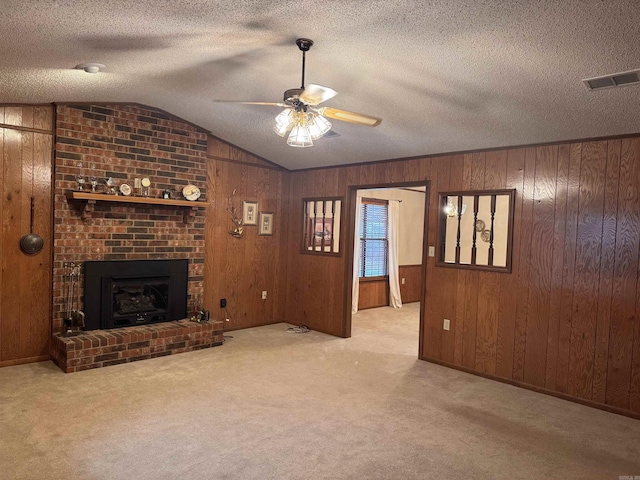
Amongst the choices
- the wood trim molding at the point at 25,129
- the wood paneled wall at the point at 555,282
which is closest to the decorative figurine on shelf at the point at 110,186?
the wood trim molding at the point at 25,129

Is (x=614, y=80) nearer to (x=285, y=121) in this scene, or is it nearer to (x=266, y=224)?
(x=285, y=121)

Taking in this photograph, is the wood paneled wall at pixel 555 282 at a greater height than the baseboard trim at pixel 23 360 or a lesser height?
greater

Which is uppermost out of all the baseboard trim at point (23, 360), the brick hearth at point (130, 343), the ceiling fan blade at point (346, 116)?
the ceiling fan blade at point (346, 116)

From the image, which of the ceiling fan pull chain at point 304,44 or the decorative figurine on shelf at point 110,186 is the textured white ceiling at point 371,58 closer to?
the ceiling fan pull chain at point 304,44

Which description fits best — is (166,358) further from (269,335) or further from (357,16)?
(357,16)

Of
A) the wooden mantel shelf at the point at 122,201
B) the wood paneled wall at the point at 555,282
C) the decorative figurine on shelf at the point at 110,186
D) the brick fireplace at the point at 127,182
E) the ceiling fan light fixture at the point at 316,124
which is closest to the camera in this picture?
the ceiling fan light fixture at the point at 316,124

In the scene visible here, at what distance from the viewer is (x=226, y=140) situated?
5781 millimetres

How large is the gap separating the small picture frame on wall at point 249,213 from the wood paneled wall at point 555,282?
2318 millimetres

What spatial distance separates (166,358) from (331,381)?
1845 mm

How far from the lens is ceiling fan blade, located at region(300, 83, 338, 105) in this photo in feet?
7.95

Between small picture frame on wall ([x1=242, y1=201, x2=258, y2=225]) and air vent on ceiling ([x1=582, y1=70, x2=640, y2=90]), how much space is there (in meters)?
4.30

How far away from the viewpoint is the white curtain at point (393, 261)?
8266mm

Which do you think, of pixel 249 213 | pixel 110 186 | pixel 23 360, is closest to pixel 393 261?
pixel 249 213

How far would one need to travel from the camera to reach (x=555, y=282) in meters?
4.04
